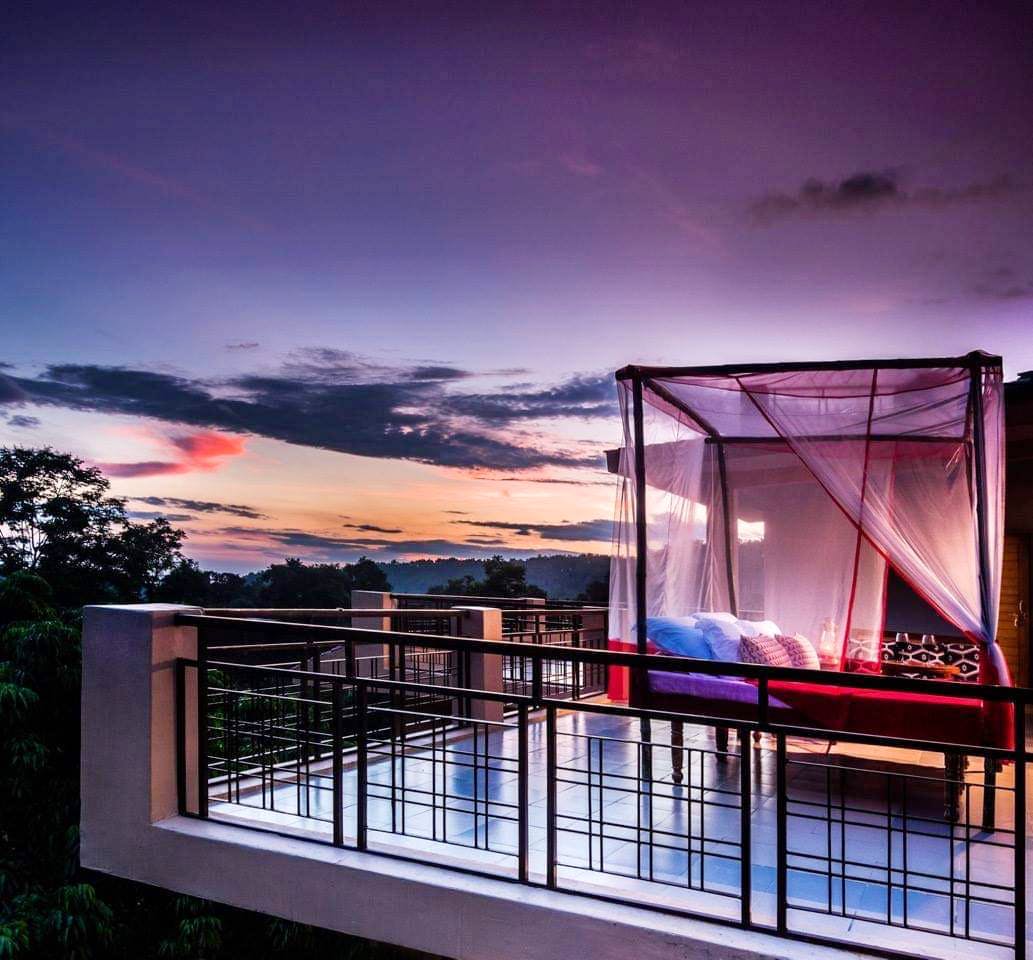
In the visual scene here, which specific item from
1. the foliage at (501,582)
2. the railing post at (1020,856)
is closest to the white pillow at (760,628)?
the railing post at (1020,856)

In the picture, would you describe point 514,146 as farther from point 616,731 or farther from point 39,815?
point 39,815

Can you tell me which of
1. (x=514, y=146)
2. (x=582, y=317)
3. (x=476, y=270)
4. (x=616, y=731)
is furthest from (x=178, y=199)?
(x=616, y=731)

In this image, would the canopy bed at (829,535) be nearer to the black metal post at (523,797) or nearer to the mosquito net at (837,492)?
the mosquito net at (837,492)

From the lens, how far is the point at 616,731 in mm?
6977

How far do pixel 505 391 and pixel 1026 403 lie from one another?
332 inches

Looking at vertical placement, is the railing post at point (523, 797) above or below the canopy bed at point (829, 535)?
below

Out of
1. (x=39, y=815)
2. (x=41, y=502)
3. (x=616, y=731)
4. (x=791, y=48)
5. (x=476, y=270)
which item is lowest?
(x=39, y=815)

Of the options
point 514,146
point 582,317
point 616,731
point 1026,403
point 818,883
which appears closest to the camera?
point 818,883

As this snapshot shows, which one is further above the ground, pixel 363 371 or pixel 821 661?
pixel 363 371

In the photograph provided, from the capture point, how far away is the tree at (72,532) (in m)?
16.8

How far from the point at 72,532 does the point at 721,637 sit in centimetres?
1532

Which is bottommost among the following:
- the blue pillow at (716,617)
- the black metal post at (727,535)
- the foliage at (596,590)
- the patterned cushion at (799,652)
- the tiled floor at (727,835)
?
the tiled floor at (727,835)

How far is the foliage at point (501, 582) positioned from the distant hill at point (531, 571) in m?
0.15

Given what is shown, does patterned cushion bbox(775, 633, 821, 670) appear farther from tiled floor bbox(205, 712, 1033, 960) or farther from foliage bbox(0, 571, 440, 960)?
foliage bbox(0, 571, 440, 960)
